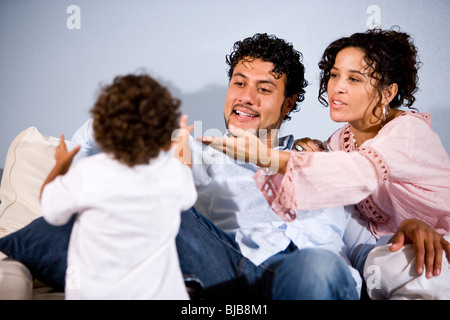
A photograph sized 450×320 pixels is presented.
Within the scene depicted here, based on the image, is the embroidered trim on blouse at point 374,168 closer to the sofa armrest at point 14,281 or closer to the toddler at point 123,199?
the toddler at point 123,199

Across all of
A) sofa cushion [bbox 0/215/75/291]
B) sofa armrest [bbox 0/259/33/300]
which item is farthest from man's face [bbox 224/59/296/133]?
sofa armrest [bbox 0/259/33/300]

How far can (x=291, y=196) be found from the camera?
41.8 inches

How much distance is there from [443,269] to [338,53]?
32.3 inches

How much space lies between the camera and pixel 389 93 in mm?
1390

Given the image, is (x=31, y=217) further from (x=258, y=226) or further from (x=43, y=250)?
(x=258, y=226)

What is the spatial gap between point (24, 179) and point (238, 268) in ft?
2.85

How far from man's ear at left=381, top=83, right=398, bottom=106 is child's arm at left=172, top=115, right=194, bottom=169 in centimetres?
75

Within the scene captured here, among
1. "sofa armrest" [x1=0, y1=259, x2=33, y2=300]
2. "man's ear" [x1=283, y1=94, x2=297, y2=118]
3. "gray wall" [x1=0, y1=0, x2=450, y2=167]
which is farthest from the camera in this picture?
→ "gray wall" [x1=0, y1=0, x2=450, y2=167]

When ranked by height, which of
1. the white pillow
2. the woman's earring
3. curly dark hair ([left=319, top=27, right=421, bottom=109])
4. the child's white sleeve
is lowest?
the white pillow

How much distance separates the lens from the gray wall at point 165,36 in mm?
1791

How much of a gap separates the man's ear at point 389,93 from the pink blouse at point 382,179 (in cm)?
11

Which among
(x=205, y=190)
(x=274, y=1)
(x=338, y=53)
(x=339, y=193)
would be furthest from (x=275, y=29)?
(x=339, y=193)

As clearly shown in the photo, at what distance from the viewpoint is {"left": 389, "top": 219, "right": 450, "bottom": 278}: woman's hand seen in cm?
110

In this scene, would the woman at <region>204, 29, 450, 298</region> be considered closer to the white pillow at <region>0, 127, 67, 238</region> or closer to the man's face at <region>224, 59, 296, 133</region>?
the man's face at <region>224, 59, 296, 133</region>
